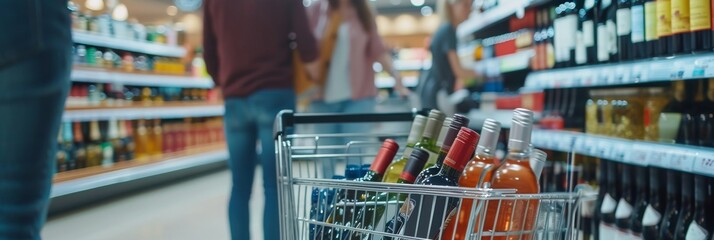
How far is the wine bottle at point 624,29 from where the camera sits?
207cm

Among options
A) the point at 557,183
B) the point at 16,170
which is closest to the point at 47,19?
the point at 16,170

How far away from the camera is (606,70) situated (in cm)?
210

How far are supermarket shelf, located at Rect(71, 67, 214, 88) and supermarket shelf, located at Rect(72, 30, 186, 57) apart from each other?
0.22 meters

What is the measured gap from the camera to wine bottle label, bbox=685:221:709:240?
1.74 m

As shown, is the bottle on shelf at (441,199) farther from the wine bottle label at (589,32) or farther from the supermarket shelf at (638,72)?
the wine bottle label at (589,32)

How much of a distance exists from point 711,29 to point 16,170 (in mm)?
1692

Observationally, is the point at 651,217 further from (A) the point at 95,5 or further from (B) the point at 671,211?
(A) the point at 95,5

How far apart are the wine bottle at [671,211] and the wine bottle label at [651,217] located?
0.06ft

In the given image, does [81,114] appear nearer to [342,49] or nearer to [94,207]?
[94,207]

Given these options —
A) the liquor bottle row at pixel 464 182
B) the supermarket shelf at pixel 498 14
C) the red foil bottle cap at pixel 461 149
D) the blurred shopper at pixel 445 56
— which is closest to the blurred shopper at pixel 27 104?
the liquor bottle row at pixel 464 182

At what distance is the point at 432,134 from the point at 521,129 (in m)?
0.27

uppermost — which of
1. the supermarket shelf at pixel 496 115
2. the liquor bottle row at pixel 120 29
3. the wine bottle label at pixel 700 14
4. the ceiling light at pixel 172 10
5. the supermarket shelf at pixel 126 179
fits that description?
the ceiling light at pixel 172 10

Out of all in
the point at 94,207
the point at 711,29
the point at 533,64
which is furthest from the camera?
the point at 94,207

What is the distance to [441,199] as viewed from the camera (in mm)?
943
